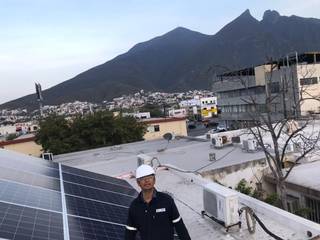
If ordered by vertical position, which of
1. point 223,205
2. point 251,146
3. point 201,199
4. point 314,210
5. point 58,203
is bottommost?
point 314,210

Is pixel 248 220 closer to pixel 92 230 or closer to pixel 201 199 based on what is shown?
pixel 92 230

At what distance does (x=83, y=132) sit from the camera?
39062 mm

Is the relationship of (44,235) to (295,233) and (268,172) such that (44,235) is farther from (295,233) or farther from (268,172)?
(268,172)

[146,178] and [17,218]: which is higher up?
[146,178]

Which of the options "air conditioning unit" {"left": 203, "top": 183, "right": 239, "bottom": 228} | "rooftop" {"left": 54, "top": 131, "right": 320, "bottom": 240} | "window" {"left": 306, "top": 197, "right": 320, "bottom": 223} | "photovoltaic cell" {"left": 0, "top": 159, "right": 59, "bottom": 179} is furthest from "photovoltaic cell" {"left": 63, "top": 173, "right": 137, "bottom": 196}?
"window" {"left": 306, "top": 197, "right": 320, "bottom": 223}

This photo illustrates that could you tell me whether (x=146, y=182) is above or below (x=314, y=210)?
above

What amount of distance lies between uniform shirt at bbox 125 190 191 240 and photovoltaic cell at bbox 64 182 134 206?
415cm

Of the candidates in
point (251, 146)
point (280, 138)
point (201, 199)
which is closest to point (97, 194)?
point (201, 199)

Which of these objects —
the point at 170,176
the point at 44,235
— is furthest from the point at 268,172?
the point at 44,235

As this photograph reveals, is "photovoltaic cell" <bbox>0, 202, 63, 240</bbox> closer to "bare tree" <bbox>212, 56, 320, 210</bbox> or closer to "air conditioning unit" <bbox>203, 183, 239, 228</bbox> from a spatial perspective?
"air conditioning unit" <bbox>203, 183, 239, 228</bbox>

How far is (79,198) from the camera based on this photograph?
8.04 meters

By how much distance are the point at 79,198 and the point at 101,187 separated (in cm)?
178

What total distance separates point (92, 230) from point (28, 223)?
89cm

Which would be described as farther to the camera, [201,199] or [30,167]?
[30,167]
